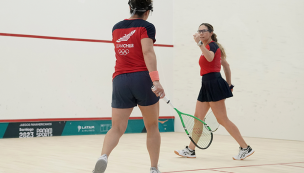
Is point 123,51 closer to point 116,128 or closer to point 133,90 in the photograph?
point 133,90

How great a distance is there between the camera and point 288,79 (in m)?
4.89

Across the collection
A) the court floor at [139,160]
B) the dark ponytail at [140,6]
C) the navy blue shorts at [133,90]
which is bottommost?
the court floor at [139,160]

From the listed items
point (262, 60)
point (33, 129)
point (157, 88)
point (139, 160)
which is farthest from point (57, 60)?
point (157, 88)

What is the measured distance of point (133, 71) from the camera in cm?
199

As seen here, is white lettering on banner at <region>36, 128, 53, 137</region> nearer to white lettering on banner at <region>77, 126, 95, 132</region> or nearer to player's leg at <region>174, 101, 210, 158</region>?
white lettering on banner at <region>77, 126, 95, 132</region>

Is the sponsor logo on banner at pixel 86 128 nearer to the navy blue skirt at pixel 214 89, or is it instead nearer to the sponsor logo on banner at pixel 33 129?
the sponsor logo on banner at pixel 33 129

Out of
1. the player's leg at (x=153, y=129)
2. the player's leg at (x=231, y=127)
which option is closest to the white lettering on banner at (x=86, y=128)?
the player's leg at (x=231, y=127)

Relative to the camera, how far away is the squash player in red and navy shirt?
1955 millimetres

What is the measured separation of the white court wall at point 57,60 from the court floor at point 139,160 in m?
1.30

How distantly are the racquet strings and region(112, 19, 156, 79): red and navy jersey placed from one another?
76 centimetres

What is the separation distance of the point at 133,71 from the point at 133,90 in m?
0.09

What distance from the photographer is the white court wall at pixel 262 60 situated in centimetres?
482

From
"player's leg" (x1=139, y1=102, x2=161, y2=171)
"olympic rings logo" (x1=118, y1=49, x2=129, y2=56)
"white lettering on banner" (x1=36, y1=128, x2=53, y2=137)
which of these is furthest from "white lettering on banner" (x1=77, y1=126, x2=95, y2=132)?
"olympic rings logo" (x1=118, y1=49, x2=129, y2=56)

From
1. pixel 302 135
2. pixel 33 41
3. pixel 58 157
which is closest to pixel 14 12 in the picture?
pixel 33 41
